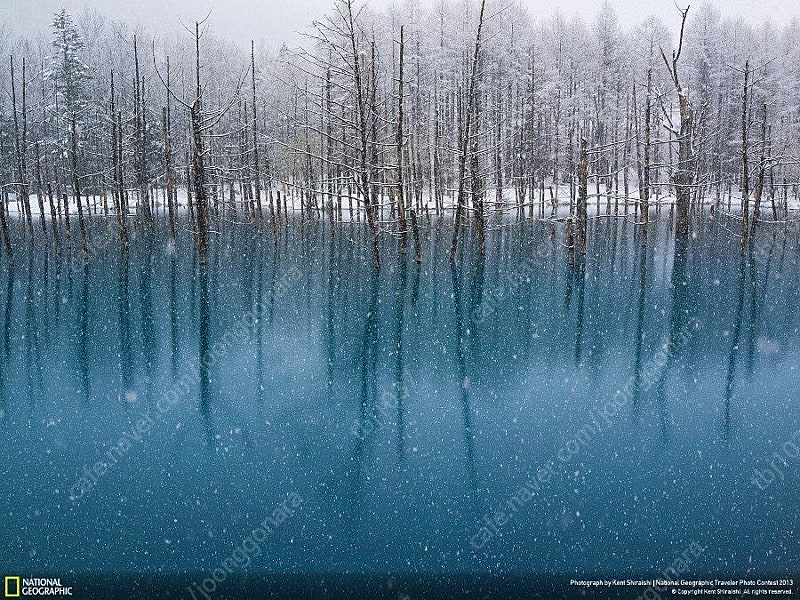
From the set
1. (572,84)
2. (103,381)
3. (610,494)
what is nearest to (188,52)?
(572,84)

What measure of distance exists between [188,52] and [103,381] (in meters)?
82.8

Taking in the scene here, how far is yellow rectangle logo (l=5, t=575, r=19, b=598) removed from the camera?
5.19m

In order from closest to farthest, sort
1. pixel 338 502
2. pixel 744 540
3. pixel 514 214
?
pixel 744 540 → pixel 338 502 → pixel 514 214

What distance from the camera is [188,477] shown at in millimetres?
7066

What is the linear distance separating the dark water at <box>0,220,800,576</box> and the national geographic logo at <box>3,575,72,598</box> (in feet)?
0.50

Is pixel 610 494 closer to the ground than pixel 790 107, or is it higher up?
closer to the ground

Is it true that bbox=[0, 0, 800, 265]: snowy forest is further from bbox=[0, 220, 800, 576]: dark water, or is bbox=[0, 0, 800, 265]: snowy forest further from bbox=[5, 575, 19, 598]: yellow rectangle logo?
bbox=[5, 575, 19, 598]: yellow rectangle logo

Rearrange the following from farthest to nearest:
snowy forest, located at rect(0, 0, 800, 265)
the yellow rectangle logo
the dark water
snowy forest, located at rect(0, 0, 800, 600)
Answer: snowy forest, located at rect(0, 0, 800, 265) → the dark water → snowy forest, located at rect(0, 0, 800, 600) → the yellow rectangle logo

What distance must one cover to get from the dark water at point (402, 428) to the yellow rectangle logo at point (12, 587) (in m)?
0.14

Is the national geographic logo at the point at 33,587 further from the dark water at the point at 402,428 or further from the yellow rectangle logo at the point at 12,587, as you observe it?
the dark water at the point at 402,428

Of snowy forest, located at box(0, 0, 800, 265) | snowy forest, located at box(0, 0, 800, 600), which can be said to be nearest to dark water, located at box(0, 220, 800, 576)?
snowy forest, located at box(0, 0, 800, 600)

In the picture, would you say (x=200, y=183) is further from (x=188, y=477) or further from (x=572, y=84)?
(x=572, y=84)

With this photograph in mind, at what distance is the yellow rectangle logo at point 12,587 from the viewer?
5.19 meters

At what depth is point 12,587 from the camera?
5254 millimetres
